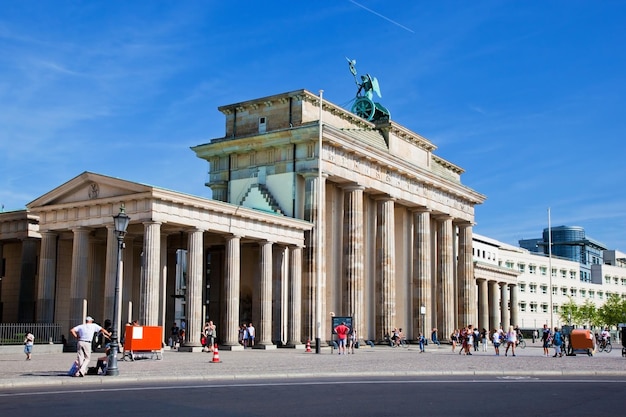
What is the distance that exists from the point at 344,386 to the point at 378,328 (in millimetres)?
34321

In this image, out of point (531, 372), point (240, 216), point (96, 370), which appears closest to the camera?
point (96, 370)

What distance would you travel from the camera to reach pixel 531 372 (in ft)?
86.1

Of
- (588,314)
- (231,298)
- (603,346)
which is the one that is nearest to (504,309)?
(603,346)

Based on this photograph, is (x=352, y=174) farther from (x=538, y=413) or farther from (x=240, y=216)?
(x=538, y=413)

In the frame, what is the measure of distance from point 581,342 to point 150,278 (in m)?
24.6

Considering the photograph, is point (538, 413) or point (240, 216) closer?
point (538, 413)

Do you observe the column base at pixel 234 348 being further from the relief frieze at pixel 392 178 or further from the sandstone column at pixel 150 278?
the relief frieze at pixel 392 178

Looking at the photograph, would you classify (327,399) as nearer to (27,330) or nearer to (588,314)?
(27,330)

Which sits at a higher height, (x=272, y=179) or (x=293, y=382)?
(x=272, y=179)

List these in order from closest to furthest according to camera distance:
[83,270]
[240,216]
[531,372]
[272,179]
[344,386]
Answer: [344,386] → [531,372] → [83,270] → [240,216] → [272,179]

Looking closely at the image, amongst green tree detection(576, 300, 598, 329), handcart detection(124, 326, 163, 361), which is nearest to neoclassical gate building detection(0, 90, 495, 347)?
handcart detection(124, 326, 163, 361)

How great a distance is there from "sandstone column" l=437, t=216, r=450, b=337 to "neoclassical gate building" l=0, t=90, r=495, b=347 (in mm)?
130

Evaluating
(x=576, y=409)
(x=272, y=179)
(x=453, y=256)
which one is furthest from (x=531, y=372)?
(x=453, y=256)

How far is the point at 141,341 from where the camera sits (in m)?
30.4
